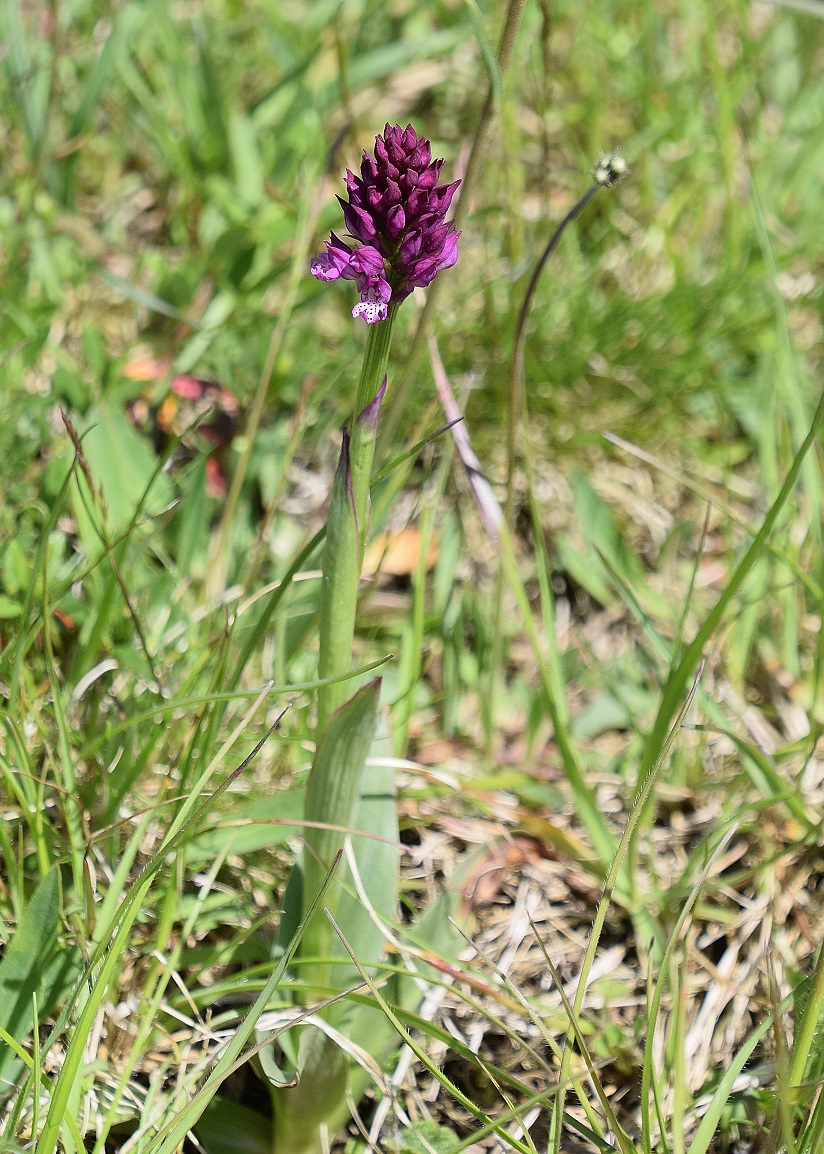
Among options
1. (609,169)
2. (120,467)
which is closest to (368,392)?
(609,169)

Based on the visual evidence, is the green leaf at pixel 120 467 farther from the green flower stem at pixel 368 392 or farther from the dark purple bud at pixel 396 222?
the dark purple bud at pixel 396 222

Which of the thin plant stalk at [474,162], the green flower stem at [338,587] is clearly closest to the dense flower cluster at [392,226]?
the green flower stem at [338,587]

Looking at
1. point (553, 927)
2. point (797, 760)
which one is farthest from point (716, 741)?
point (553, 927)

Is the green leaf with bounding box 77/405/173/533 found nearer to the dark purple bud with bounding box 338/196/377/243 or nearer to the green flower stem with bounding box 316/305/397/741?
the green flower stem with bounding box 316/305/397/741

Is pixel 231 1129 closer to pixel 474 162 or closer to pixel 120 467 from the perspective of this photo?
pixel 120 467

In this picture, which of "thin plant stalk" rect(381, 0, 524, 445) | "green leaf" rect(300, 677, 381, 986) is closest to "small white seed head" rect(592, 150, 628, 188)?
"thin plant stalk" rect(381, 0, 524, 445)

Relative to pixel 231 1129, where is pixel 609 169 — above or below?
above
